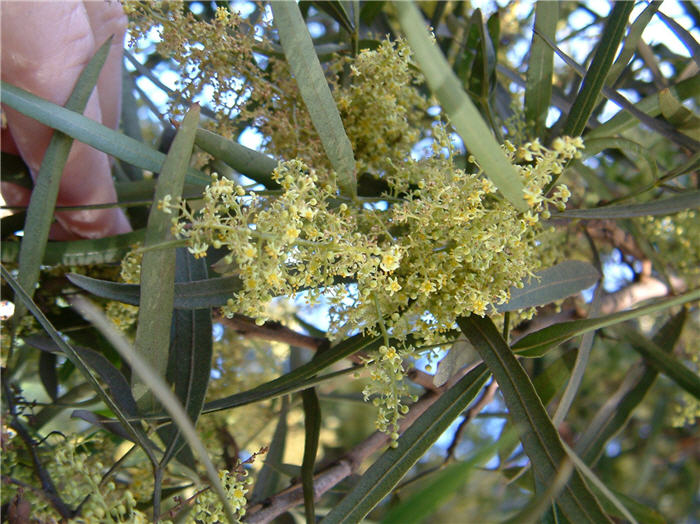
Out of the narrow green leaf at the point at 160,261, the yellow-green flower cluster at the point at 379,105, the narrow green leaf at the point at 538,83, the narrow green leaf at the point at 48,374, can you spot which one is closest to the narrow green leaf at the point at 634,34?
the narrow green leaf at the point at 538,83

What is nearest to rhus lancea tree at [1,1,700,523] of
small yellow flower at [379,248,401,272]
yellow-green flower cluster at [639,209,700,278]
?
small yellow flower at [379,248,401,272]

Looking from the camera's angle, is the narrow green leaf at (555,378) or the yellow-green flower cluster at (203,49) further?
the narrow green leaf at (555,378)

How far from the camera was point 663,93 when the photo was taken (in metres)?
0.62

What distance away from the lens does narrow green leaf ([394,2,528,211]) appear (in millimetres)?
396

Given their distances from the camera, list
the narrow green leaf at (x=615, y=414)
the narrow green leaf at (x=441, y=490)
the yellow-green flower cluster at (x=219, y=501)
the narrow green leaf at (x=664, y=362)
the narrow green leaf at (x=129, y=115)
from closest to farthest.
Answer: the narrow green leaf at (x=441, y=490) < the yellow-green flower cluster at (x=219, y=501) < the narrow green leaf at (x=664, y=362) < the narrow green leaf at (x=615, y=414) < the narrow green leaf at (x=129, y=115)

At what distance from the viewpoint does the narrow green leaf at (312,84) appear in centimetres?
52

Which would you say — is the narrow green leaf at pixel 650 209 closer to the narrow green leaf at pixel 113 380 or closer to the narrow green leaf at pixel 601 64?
the narrow green leaf at pixel 601 64

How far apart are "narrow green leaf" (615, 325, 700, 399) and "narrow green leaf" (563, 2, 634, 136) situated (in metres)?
0.34

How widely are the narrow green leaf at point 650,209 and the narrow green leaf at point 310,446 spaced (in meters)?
0.37

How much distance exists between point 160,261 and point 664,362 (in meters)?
0.67

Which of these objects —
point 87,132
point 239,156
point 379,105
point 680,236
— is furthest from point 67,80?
point 680,236

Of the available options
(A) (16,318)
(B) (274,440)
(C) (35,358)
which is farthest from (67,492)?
(C) (35,358)

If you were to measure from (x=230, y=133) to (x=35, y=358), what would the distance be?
75 centimetres

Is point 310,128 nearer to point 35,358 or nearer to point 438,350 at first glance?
point 438,350
